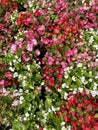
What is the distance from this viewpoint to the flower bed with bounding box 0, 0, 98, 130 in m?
4.93

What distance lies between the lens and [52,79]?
5480 millimetres

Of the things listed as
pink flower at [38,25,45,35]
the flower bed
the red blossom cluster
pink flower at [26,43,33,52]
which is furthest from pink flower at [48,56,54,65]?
the red blossom cluster

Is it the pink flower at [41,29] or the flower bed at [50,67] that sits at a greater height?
the pink flower at [41,29]

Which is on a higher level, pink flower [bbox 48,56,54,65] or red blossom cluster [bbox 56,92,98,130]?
pink flower [bbox 48,56,54,65]

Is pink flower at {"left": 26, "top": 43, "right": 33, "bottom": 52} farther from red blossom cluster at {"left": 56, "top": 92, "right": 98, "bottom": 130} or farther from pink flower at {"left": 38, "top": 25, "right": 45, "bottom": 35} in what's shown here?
red blossom cluster at {"left": 56, "top": 92, "right": 98, "bottom": 130}

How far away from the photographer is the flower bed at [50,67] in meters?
4.93

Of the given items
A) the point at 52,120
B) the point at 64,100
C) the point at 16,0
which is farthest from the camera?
the point at 16,0

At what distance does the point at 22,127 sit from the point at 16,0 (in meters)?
3.30

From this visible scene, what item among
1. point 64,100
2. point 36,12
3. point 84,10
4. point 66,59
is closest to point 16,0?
point 36,12

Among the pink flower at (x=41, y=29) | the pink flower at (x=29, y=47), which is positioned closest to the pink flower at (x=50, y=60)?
the pink flower at (x=29, y=47)

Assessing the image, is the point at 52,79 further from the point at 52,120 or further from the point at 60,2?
the point at 60,2

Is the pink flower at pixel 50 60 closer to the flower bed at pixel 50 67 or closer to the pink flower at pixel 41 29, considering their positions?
the flower bed at pixel 50 67

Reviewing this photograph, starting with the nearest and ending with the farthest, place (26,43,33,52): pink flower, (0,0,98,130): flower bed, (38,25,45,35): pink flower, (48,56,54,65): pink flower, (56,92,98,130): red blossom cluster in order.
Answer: (56,92,98,130): red blossom cluster
(0,0,98,130): flower bed
(48,56,54,65): pink flower
(26,43,33,52): pink flower
(38,25,45,35): pink flower

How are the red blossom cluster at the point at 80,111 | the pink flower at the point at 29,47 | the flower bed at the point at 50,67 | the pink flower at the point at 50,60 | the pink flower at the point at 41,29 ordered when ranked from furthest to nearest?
1. the pink flower at the point at 41,29
2. the pink flower at the point at 29,47
3. the pink flower at the point at 50,60
4. the flower bed at the point at 50,67
5. the red blossom cluster at the point at 80,111
